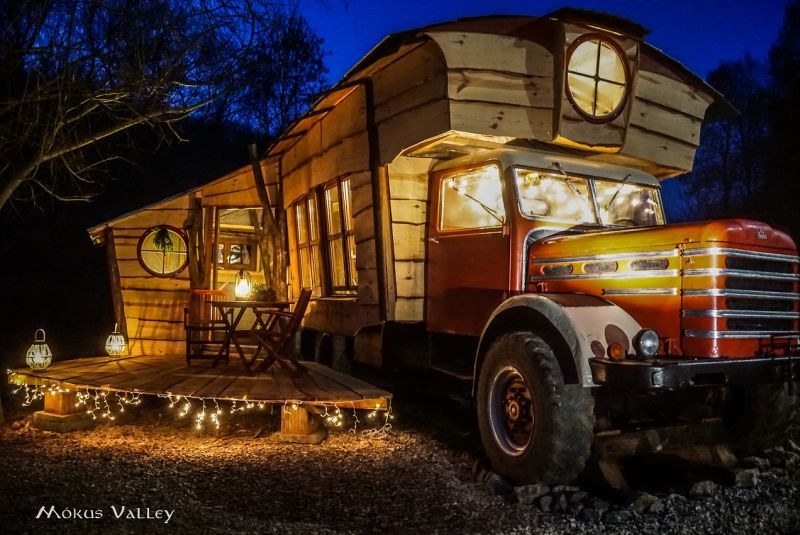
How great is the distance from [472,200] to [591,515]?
2.80 metres

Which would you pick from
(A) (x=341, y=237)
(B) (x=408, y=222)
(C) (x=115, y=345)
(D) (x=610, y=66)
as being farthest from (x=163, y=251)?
(D) (x=610, y=66)

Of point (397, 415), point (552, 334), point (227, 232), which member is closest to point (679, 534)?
point (552, 334)

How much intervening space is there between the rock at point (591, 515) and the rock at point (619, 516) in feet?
0.15

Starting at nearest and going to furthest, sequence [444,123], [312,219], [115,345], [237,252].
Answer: [444,123], [115,345], [312,219], [237,252]

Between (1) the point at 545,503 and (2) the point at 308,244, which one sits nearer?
(1) the point at 545,503

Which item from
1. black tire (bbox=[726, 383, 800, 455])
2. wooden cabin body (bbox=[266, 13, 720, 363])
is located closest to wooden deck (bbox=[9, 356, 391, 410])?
wooden cabin body (bbox=[266, 13, 720, 363])

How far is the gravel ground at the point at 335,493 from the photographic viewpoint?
11.7ft

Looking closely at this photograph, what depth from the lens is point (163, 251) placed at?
9.10 meters

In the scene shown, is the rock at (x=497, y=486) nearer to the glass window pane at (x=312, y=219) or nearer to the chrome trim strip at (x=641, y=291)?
the chrome trim strip at (x=641, y=291)

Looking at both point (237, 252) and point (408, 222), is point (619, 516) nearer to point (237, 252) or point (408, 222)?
point (408, 222)

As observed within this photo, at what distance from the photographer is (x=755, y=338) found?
164 inches

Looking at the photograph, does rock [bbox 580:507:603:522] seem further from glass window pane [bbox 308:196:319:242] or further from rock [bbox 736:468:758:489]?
glass window pane [bbox 308:196:319:242]

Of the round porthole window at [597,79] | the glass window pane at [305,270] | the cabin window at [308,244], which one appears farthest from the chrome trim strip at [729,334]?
the glass window pane at [305,270]

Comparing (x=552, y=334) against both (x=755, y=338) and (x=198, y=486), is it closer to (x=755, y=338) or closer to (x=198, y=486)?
(x=755, y=338)
